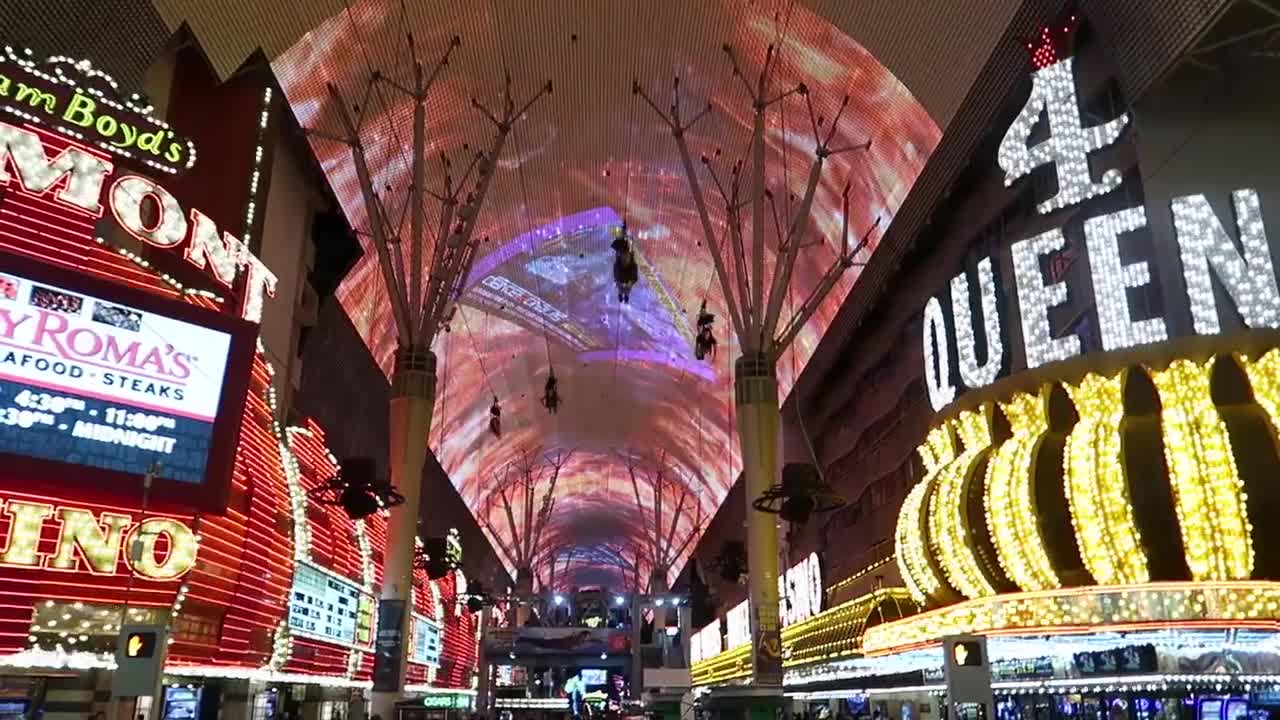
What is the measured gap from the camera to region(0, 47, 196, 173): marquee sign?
10852mm

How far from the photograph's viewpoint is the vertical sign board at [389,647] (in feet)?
62.2

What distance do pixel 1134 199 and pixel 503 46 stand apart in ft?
44.7

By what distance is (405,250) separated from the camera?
26266 mm

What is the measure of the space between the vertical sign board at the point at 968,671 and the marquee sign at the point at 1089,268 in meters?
5.51

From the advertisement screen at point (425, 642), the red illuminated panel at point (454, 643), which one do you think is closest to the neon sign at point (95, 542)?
the advertisement screen at point (425, 642)

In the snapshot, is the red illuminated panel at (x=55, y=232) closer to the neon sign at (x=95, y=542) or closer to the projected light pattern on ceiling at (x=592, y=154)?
the neon sign at (x=95, y=542)

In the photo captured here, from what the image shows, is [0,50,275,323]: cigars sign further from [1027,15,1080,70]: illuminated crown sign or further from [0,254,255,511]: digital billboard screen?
[1027,15,1080,70]: illuminated crown sign

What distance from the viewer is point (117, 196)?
11.5m

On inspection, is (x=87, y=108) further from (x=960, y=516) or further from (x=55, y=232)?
(x=960, y=516)

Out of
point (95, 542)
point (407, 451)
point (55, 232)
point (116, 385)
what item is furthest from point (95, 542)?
point (407, 451)

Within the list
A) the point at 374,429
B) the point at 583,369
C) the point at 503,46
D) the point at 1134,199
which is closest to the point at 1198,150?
the point at 1134,199

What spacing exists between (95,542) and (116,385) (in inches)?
67.7

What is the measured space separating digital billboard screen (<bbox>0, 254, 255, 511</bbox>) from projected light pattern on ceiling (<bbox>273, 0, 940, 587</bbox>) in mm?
8368

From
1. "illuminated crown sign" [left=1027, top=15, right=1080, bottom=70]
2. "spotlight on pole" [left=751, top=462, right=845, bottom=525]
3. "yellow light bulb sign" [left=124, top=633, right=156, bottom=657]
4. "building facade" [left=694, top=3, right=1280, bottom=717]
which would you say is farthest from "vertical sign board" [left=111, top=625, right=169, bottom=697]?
"illuminated crown sign" [left=1027, top=15, right=1080, bottom=70]
